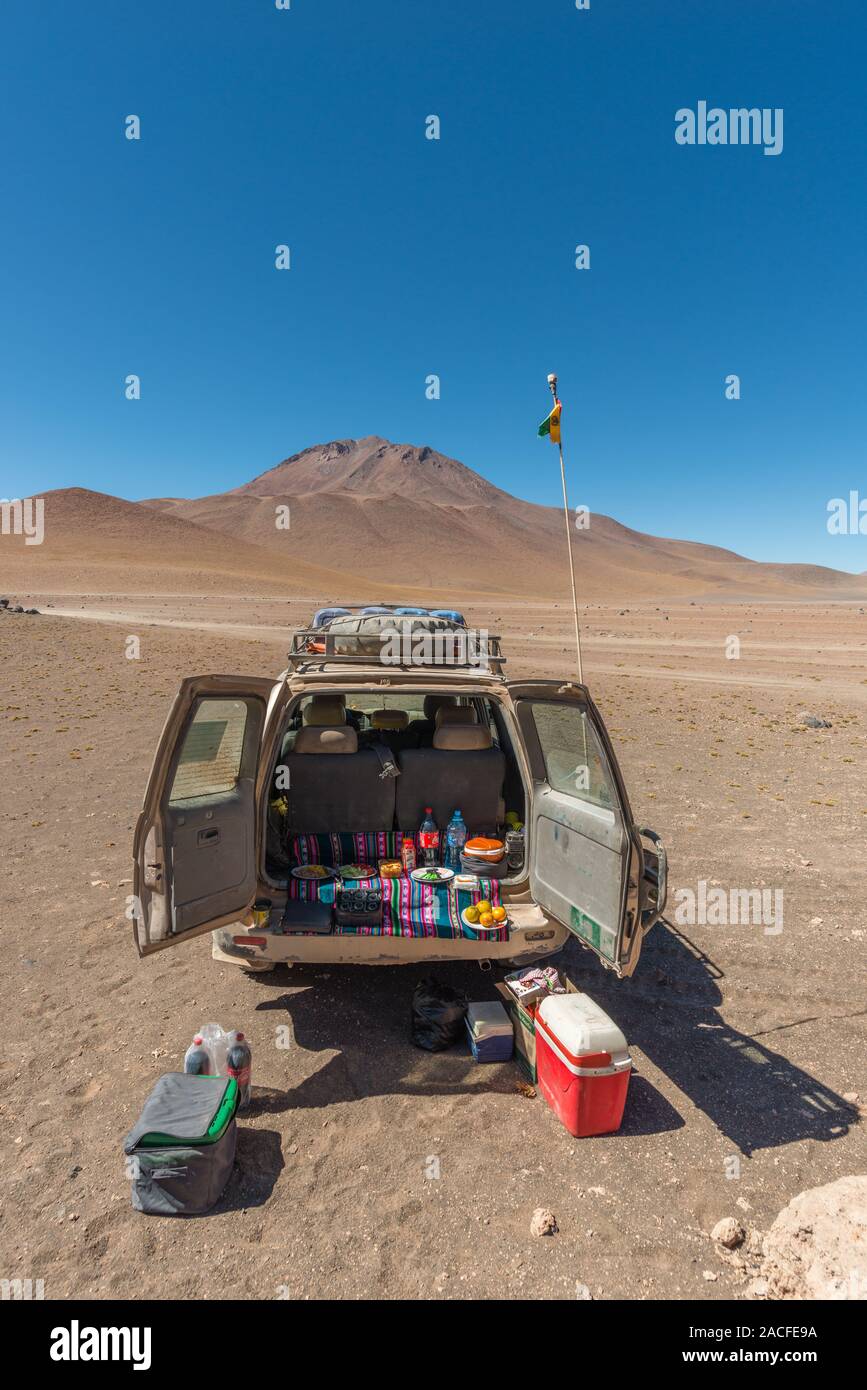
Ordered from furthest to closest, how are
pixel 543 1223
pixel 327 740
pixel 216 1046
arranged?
pixel 327 740 → pixel 216 1046 → pixel 543 1223

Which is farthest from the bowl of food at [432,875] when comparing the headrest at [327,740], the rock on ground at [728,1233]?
the rock on ground at [728,1233]

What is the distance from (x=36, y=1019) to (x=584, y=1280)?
11.3ft

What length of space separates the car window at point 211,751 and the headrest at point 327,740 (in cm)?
54

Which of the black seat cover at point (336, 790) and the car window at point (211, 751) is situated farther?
the black seat cover at point (336, 790)

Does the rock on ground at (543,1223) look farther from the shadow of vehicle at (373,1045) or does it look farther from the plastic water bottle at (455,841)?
the plastic water bottle at (455,841)

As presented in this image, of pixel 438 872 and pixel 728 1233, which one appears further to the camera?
pixel 438 872

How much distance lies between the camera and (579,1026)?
338 centimetres

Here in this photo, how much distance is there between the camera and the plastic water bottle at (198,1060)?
356cm

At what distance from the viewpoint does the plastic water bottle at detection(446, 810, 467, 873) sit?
15.8ft

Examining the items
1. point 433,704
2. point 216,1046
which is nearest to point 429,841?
point 433,704

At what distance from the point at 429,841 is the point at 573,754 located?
117 cm

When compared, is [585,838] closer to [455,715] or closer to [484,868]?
[484,868]

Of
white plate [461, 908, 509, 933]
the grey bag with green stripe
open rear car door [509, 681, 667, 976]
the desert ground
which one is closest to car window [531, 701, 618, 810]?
open rear car door [509, 681, 667, 976]
